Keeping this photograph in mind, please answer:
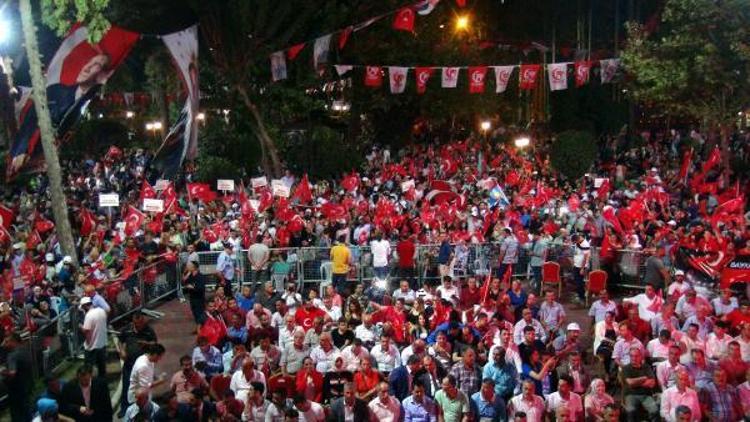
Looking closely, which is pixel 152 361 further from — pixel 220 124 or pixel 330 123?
pixel 330 123

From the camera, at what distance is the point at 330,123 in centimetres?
4544

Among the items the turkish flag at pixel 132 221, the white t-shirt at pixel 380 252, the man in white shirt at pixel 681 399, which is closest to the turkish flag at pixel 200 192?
the turkish flag at pixel 132 221

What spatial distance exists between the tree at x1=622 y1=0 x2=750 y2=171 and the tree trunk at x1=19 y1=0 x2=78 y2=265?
64.1 feet

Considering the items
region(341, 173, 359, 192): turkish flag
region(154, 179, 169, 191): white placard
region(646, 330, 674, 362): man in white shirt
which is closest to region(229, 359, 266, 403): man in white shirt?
region(646, 330, 674, 362): man in white shirt

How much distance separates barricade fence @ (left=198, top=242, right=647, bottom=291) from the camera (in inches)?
789

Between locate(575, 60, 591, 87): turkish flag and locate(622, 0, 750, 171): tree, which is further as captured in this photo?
locate(575, 60, 591, 87): turkish flag

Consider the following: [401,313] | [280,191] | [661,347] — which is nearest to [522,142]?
[280,191]

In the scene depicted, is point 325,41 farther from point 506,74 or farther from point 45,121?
point 45,121

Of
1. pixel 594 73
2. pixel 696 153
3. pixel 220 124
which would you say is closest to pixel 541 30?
pixel 594 73

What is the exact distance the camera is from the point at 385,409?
33.7ft

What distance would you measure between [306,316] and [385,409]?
142 inches

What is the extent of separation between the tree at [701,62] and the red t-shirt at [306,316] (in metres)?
18.4

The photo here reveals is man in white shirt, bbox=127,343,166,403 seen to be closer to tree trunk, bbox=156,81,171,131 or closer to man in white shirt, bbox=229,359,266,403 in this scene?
man in white shirt, bbox=229,359,266,403

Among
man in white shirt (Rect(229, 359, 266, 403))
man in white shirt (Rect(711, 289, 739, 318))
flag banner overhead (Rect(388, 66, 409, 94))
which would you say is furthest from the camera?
flag banner overhead (Rect(388, 66, 409, 94))
